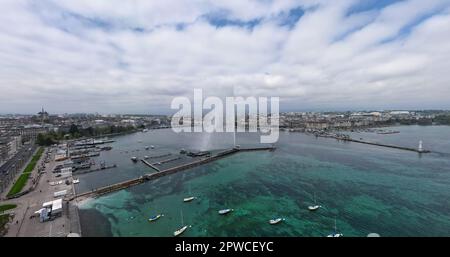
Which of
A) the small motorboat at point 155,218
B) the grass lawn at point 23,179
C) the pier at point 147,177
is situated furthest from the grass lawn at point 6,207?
the small motorboat at point 155,218

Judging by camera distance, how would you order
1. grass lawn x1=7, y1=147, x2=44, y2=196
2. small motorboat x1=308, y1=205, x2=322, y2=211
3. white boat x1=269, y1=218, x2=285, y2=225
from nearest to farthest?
white boat x1=269, y1=218, x2=285, y2=225, small motorboat x1=308, y1=205, x2=322, y2=211, grass lawn x1=7, y1=147, x2=44, y2=196

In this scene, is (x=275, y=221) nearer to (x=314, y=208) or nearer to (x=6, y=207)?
(x=314, y=208)

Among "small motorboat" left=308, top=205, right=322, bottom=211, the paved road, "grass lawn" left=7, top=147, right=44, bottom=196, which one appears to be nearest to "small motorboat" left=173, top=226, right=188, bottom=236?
the paved road

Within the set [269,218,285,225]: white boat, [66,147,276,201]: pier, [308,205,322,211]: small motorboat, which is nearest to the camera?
[269,218,285,225]: white boat

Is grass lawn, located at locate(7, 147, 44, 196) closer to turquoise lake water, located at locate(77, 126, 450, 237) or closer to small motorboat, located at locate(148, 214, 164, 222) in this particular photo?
turquoise lake water, located at locate(77, 126, 450, 237)

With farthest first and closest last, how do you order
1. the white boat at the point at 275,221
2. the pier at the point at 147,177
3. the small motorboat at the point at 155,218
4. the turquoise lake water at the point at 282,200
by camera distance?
the pier at the point at 147,177
the small motorboat at the point at 155,218
the white boat at the point at 275,221
the turquoise lake water at the point at 282,200

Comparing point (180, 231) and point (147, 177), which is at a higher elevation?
point (147, 177)

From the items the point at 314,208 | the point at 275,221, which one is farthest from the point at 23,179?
the point at 314,208

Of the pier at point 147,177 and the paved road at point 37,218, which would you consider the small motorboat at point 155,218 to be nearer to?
the paved road at point 37,218
